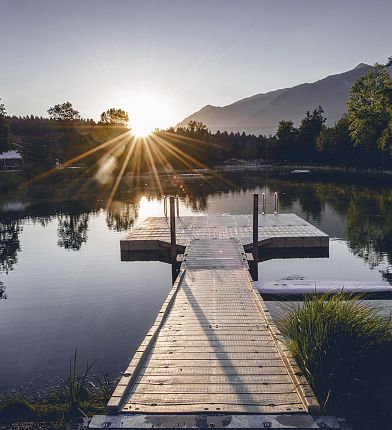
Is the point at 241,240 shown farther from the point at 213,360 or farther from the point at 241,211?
the point at 241,211

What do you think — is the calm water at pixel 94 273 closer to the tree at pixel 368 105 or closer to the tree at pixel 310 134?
→ the tree at pixel 368 105

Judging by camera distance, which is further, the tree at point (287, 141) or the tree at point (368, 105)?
the tree at point (287, 141)

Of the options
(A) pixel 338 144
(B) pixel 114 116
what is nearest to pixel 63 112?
(B) pixel 114 116

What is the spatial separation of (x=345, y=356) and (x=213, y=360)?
7.25 feet

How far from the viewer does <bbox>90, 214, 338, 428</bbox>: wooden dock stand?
5.54 m

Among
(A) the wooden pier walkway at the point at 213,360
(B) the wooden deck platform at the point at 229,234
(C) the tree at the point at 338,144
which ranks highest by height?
(C) the tree at the point at 338,144

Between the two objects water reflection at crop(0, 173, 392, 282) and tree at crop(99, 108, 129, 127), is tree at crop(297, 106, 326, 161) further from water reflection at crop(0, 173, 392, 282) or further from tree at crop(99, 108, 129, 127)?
tree at crop(99, 108, 129, 127)

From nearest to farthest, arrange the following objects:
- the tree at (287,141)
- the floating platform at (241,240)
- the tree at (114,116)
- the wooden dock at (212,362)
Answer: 1. the wooden dock at (212,362)
2. the floating platform at (241,240)
3. the tree at (287,141)
4. the tree at (114,116)

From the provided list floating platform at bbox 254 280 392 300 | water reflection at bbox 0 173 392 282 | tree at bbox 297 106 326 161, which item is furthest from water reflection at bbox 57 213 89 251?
tree at bbox 297 106 326 161

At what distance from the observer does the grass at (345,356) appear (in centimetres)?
675

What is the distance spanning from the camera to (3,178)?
66.6 m

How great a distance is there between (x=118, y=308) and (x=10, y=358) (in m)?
3.63

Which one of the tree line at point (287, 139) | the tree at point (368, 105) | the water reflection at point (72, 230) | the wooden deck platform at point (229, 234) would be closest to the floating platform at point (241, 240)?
the wooden deck platform at point (229, 234)

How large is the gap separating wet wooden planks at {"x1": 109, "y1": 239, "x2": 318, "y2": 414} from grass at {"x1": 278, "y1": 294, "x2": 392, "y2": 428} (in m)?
0.51
